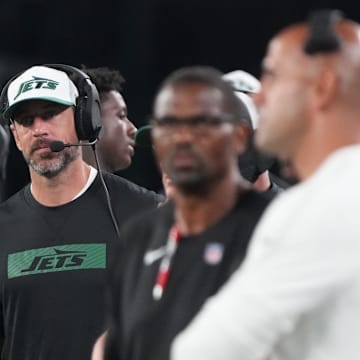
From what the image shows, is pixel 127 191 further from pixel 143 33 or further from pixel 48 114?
pixel 143 33

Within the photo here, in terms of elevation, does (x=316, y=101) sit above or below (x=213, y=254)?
above

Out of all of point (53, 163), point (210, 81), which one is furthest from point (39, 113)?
point (210, 81)

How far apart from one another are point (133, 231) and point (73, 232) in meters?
1.13

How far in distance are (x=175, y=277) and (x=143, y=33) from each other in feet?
16.9

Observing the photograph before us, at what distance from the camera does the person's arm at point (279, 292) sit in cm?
230

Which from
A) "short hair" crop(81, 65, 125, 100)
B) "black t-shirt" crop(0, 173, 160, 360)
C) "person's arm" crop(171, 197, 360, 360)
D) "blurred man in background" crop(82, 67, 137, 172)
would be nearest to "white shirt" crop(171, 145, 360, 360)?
"person's arm" crop(171, 197, 360, 360)

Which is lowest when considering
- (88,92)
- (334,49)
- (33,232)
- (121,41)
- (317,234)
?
(121,41)

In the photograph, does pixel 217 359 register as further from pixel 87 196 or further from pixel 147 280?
pixel 87 196

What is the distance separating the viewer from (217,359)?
7.60ft

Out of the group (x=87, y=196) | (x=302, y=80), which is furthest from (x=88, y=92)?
(x=302, y=80)

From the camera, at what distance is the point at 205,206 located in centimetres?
262

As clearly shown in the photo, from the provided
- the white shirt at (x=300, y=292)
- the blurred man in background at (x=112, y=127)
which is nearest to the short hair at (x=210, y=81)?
the white shirt at (x=300, y=292)

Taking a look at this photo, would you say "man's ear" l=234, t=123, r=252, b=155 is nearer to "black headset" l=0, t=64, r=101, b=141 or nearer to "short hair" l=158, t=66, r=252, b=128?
"short hair" l=158, t=66, r=252, b=128

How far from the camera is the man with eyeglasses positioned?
2553mm
